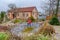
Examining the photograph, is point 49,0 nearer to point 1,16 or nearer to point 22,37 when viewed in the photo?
point 1,16

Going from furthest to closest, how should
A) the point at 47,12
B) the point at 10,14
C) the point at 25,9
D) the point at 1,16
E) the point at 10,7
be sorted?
the point at 25,9, the point at 10,14, the point at 10,7, the point at 47,12, the point at 1,16

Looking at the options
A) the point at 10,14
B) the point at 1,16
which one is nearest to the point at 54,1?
the point at 1,16

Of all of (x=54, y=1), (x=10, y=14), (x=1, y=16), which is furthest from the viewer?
(x=10, y=14)

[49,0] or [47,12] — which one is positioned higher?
[49,0]

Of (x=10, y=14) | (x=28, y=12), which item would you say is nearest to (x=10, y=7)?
(x=10, y=14)

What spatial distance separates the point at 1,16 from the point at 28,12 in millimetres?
23480

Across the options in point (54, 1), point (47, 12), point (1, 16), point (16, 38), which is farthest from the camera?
point (47, 12)

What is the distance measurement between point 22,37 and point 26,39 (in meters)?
0.19

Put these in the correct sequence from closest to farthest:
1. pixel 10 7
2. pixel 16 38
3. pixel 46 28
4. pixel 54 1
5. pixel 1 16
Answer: pixel 16 38 < pixel 46 28 < pixel 54 1 < pixel 1 16 < pixel 10 7

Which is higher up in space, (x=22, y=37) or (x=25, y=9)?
(x=22, y=37)

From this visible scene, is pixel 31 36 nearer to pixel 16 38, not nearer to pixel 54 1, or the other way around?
pixel 16 38

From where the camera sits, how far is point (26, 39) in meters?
7.98

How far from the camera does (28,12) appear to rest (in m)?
77.8

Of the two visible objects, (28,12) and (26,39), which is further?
(28,12)
